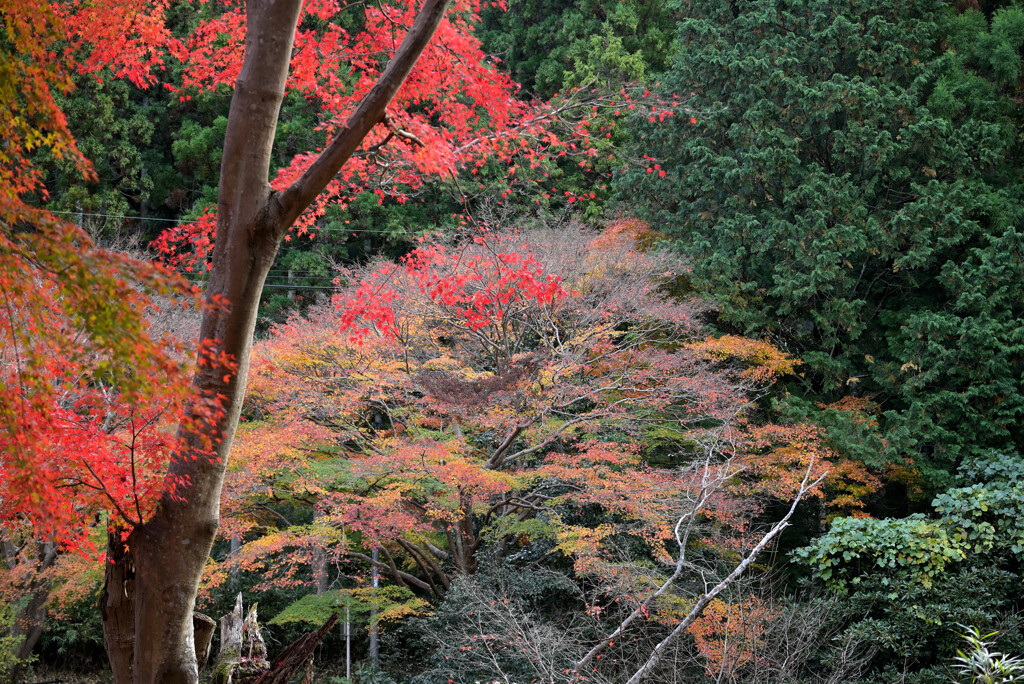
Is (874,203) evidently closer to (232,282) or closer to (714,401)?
(714,401)

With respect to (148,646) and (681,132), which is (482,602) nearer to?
(148,646)

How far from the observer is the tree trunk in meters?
2.85

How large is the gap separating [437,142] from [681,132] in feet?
31.7

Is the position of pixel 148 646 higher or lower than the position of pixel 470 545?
higher

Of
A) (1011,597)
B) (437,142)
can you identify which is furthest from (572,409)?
(437,142)

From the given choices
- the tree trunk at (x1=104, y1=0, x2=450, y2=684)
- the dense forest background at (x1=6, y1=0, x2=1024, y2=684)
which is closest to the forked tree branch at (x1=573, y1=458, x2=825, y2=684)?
the dense forest background at (x1=6, y1=0, x2=1024, y2=684)

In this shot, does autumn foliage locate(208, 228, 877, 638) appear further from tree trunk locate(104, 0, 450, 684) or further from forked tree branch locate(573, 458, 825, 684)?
tree trunk locate(104, 0, 450, 684)

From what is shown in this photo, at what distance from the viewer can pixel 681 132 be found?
40.8 ft

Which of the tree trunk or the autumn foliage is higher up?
the tree trunk

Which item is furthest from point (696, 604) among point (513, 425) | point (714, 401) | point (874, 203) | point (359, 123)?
point (874, 203)

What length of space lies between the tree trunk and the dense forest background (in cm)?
383

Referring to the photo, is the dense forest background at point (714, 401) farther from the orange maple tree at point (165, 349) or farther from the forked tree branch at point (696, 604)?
the orange maple tree at point (165, 349)

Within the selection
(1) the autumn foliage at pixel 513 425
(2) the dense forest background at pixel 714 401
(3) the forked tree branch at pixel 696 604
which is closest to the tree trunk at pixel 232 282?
(3) the forked tree branch at pixel 696 604

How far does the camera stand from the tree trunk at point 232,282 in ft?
9.34
